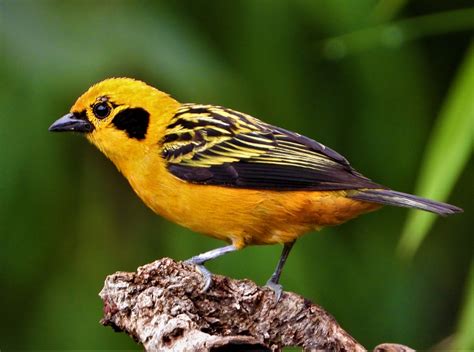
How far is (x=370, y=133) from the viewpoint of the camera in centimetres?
859

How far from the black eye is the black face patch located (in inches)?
2.6

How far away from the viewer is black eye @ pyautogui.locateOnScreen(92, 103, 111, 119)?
6684 mm

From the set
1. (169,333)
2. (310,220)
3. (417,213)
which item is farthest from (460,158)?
(169,333)

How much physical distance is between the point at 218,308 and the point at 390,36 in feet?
10.3

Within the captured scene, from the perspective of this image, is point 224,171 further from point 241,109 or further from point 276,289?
point 241,109

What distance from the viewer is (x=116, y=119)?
668 cm

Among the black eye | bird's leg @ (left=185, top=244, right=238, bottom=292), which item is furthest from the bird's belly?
the black eye

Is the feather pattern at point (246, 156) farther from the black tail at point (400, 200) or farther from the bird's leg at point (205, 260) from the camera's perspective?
the bird's leg at point (205, 260)

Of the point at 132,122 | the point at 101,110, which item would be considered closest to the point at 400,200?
the point at 132,122

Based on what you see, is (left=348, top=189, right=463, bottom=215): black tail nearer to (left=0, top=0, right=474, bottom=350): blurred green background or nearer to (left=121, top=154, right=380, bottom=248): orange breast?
(left=121, top=154, right=380, bottom=248): orange breast

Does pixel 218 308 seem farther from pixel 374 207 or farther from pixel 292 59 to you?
pixel 292 59

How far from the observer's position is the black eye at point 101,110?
21.9 ft

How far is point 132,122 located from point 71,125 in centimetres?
37

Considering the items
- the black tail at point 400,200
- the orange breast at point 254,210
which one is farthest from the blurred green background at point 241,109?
the black tail at point 400,200
